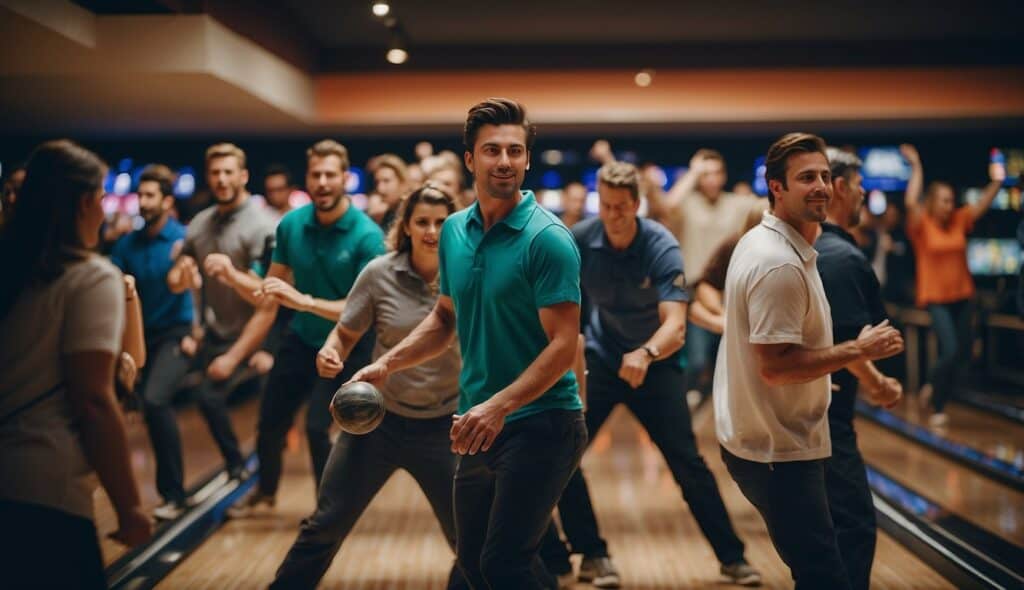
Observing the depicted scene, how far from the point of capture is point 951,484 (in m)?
6.22

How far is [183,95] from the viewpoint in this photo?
8.16m

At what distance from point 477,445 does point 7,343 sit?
1.05 m

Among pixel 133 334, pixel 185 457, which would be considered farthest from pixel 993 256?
pixel 133 334

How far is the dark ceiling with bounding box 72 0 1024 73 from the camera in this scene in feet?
28.1

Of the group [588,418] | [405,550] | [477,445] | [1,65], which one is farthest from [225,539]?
[1,65]

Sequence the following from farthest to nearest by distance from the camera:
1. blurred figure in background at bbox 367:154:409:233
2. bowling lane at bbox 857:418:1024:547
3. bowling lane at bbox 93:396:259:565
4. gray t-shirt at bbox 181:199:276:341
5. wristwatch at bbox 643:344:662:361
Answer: blurred figure in background at bbox 367:154:409:233 < gray t-shirt at bbox 181:199:276:341 < bowling lane at bbox 857:418:1024:547 < bowling lane at bbox 93:396:259:565 < wristwatch at bbox 643:344:662:361

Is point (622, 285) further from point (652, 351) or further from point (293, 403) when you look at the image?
point (293, 403)

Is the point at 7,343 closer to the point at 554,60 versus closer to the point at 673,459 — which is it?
the point at 673,459

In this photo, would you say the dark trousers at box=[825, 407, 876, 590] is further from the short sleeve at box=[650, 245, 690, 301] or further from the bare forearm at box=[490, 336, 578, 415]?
the bare forearm at box=[490, 336, 578, 415]

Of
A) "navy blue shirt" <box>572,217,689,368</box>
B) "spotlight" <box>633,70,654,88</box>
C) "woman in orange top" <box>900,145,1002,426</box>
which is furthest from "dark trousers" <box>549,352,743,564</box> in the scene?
"spotlight" <box>633,70,654,88</box>

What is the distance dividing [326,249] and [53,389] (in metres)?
2.60

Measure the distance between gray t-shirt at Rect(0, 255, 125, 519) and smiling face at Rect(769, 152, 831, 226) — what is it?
180 cm

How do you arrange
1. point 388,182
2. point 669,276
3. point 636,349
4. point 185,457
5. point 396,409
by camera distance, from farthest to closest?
point 185,457 → point 388,182 → point 636,349 → point 669,276 → point 396,409

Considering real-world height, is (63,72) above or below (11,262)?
above
